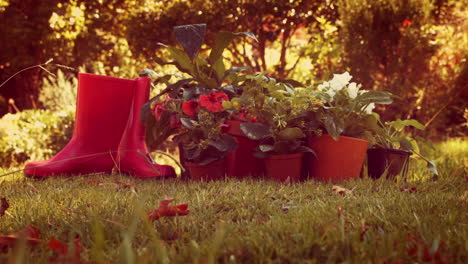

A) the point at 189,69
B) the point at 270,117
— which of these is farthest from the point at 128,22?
the point at 270,117

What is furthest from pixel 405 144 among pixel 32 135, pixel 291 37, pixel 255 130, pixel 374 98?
pixel 291 37

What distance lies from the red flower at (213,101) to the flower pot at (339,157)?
1.65 ft

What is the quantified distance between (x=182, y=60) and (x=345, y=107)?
2.83 ft

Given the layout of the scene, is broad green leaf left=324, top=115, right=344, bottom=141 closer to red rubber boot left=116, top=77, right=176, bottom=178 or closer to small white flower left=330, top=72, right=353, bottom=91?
small white flower left=330, top=72, right=353, bottom=91

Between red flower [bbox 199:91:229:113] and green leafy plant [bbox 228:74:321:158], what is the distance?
52mm

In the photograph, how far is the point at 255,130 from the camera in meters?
2.05

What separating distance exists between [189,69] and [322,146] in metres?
0.80

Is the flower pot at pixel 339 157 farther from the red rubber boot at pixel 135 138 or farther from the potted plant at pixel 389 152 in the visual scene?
the red rubber boot at pixel 135 138

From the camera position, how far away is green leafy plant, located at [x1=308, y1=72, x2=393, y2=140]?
2045mm

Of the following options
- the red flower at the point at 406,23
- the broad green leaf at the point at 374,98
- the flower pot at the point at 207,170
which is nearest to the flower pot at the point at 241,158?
the flower pot at the point at 207,170

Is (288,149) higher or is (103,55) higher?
(103,55)

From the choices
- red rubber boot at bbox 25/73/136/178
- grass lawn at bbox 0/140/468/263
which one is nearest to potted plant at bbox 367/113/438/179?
grass lawn at bbox 0/140/468/263

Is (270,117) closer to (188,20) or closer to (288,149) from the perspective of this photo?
(288,149)

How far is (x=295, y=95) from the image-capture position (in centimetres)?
205
